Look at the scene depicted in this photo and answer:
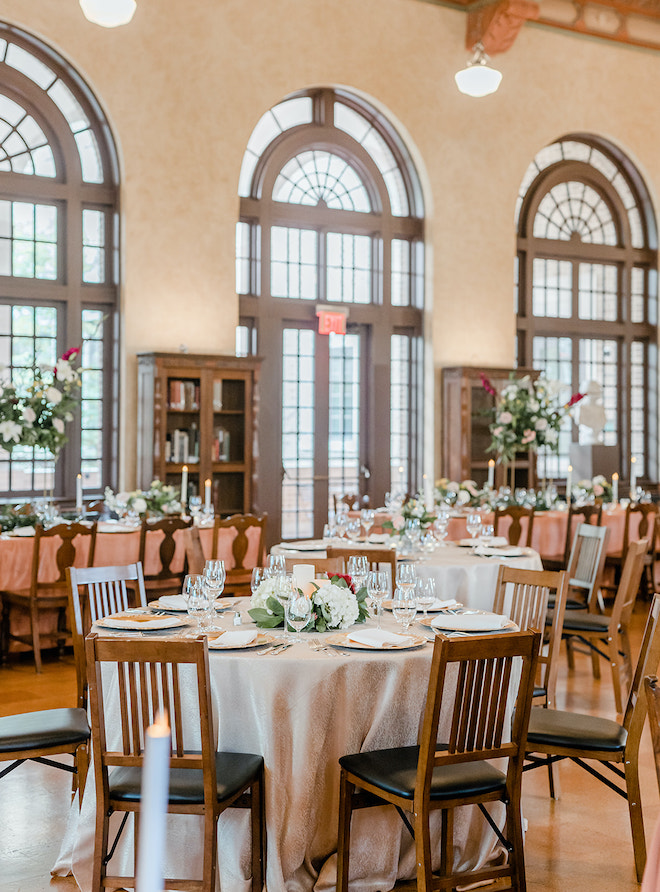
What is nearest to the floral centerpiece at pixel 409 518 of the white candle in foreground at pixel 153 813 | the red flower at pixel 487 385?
the red flower at pixel 487 385

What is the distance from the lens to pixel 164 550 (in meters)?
7.23

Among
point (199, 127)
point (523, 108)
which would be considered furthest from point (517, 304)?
point (199, 127)

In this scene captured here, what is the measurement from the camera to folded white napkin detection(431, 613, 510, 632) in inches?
151

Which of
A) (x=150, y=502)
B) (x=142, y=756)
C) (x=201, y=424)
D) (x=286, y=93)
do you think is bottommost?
(x=142, y=756)

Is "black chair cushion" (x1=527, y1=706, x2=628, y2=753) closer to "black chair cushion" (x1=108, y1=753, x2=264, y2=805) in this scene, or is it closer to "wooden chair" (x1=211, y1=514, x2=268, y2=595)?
"black chair cushion" (x1=108, y1=753, x2=264, y2=805)

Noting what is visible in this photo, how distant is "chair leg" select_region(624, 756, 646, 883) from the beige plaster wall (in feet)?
22.1

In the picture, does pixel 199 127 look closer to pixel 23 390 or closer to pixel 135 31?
pixel 135 31

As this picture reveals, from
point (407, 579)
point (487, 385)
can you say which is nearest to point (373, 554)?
point (407, 579)

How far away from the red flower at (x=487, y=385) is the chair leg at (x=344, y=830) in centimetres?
731

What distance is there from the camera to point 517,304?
12383 mm

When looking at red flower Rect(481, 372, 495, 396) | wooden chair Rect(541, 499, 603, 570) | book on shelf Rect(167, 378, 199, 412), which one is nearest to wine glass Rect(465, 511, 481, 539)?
wooden chair Rect(541, 499, 603, 570)

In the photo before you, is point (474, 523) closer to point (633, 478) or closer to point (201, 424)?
point (201, 424)

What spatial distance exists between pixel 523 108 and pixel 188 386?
5539 mm

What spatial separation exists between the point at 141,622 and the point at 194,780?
782 mm
